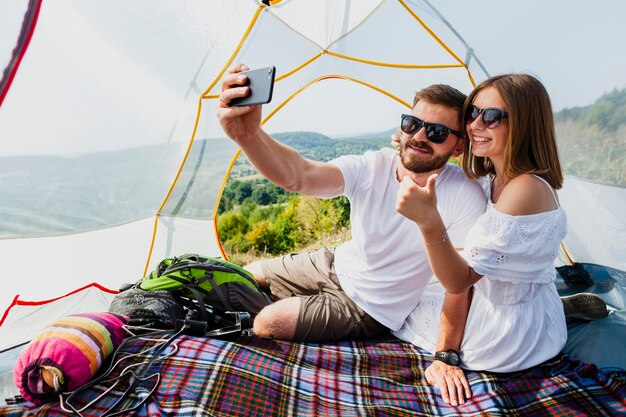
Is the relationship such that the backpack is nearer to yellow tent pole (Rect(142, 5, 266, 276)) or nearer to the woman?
yellow tent pole (Rect(142, 5, 266, 276))

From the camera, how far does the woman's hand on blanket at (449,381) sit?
68.5 inches

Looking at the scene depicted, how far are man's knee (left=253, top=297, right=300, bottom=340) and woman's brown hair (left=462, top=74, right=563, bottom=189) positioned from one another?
101 cm

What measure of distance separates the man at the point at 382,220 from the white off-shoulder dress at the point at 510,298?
0.28 ft

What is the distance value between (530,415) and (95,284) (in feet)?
6.68

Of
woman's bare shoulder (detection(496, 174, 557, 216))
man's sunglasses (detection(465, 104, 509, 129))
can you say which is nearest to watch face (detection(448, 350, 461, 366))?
woman's bare shoulder (detection(496, 174, 557, 216))

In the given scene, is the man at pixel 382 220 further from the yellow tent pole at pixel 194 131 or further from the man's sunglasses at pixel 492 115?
the yellow tent pole at pixel 194 131

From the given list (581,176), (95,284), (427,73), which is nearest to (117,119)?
(95,284)

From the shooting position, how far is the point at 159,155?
280cm

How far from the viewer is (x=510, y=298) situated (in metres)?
1.77

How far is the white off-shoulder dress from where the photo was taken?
1.59m

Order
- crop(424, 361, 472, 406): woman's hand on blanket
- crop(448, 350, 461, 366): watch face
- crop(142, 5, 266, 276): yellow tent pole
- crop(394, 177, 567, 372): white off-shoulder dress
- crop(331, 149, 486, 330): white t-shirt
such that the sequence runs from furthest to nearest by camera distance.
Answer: crop(142, 5, 266, 276): yellow tent pole
crop(331, 149, 486, 330): white t-shirt
crop(448, 350, 461, 366): watch face
crop(424, 361, 472, 406): woman's hand on blanket
crop(394, 177, 567, 372): white off-shoulder dress

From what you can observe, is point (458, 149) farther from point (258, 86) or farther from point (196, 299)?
point (196, 299)

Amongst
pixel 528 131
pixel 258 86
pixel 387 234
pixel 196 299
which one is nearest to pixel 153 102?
pixel 196 299

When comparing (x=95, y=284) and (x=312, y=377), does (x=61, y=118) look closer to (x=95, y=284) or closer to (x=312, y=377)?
(x=95, y=284)
